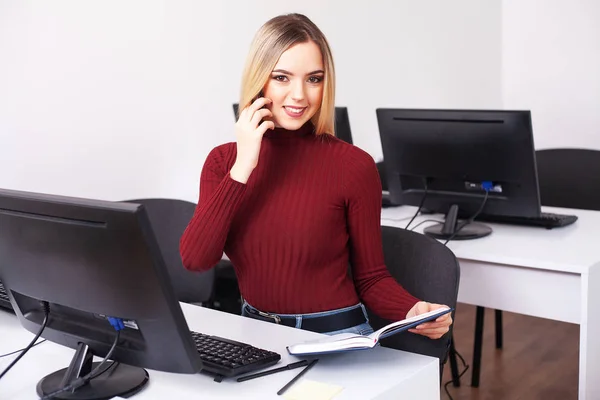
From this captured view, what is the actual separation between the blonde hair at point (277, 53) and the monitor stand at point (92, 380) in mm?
650

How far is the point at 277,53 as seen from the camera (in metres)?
1.70

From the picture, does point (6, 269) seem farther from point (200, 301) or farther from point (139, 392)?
point (200, 301)

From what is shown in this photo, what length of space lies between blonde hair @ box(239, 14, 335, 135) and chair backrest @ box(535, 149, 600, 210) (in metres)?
1.63

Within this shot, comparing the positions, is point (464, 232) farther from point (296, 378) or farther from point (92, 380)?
point (92, 380)

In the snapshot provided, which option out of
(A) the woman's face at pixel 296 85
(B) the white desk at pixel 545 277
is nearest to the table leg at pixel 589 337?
(B) the white desk at pixel 545 277

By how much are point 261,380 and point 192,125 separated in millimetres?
1887

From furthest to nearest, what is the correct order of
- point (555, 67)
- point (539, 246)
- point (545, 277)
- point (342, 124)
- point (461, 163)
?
point (555, 67), point (342, 124), point (461, 163), point (539, 246), point (545, 277)

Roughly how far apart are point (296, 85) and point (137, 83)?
4.47 feet

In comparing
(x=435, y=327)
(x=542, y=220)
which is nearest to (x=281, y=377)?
(x=435, y=327)

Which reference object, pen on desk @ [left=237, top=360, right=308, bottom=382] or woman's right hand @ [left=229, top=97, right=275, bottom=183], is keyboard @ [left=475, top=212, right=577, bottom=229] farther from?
pen on desk @ [left=237, top=360, right=308, bottom=382]

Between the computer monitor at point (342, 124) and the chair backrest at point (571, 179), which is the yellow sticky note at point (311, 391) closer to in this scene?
the computer monitor at point (342, 124)

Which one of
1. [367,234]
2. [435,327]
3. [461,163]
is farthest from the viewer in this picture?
[461,163]

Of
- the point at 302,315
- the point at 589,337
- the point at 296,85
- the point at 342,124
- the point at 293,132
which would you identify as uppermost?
the point at 296,85

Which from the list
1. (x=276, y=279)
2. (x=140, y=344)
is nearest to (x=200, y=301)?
(x=276, y=279)
